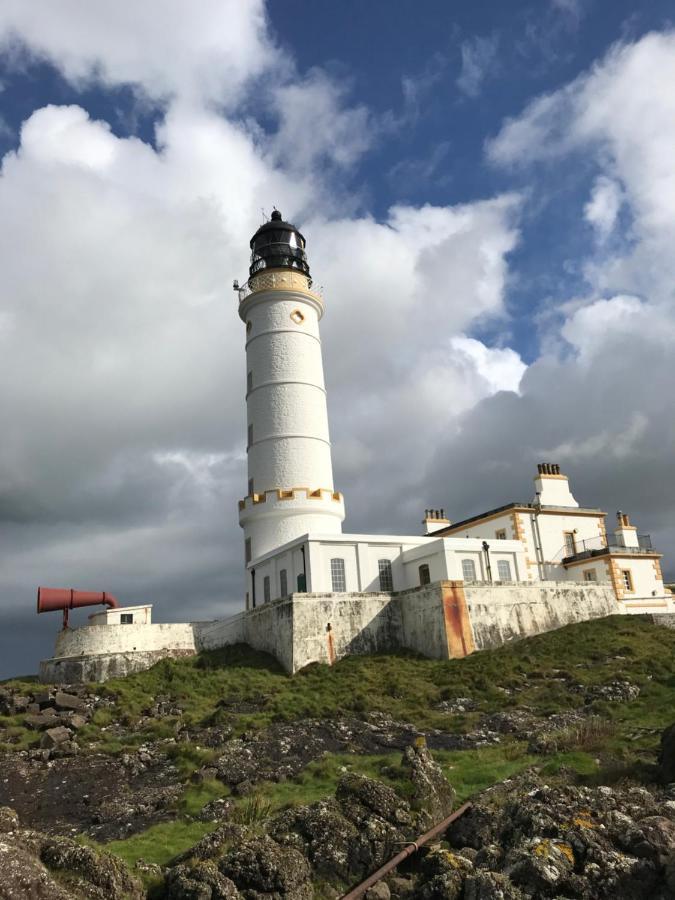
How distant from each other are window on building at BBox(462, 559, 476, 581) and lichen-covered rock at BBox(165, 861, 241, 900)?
1033 inches

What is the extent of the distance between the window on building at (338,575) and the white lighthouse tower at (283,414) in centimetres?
182

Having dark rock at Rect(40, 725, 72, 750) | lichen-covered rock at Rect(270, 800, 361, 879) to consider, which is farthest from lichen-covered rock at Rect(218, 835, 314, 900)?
dark rock at Rect(40, 725, 72, 750)

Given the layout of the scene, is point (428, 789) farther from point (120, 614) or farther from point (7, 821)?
point (120, 614)

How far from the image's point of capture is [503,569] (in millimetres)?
36625

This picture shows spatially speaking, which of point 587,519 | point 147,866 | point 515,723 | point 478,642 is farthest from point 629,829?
point 587,519

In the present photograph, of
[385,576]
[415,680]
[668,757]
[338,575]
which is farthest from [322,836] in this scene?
[385,576]

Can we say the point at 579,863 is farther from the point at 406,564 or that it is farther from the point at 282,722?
the point at 406,564

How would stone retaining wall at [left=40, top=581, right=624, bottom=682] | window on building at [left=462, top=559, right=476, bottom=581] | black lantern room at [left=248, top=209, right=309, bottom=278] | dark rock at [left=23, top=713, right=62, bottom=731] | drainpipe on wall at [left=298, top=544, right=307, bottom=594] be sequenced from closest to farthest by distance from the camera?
1. dark rock at [left=23, top=713, right=62, bottom=731]
2. stone retaining wall at [left=40, top=581, right=624, bottom=682]
3. drainpipe on wall at [left=298, top=544, right=307, bottom=594]
4. window on building at [left=462, top=559, right=476, bottom=581]
5. black lantern room at [left=248, top=209, right=309, bottom=278]

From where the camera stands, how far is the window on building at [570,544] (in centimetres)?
4081

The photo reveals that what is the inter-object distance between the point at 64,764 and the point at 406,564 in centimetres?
1967

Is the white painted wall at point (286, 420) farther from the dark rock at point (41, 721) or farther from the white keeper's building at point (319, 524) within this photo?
the dark rock at point (41, 721)

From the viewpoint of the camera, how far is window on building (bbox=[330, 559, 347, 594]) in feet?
112

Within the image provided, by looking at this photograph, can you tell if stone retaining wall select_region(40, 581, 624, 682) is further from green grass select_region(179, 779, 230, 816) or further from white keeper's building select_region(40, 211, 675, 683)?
green grass select_region(179, 779, 230, 816)

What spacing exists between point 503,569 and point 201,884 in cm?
Result: 2921
